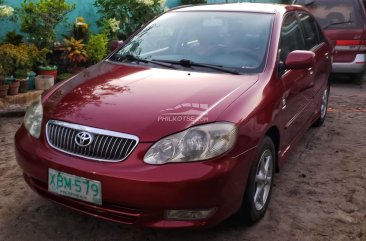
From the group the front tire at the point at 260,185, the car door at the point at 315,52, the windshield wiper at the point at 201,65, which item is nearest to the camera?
the front tire at the point at 260,185

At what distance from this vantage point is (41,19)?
20.7 ft

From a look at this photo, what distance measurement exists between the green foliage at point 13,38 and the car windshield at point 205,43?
285cm

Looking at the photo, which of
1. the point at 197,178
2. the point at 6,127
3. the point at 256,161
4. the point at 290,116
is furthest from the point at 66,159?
the point at 6,127

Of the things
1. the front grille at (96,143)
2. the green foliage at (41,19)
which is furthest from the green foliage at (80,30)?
the front grille at (96,143)

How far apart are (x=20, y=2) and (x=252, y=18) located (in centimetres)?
428

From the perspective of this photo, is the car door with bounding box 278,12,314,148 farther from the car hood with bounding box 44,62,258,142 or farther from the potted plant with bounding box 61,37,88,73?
the potted plant with bounding box 61,37,88,73

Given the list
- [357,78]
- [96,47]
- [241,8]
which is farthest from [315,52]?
[357,78]

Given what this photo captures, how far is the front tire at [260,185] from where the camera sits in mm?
2793

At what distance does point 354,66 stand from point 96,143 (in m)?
6.30

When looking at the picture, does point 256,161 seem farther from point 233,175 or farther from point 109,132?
point 109,132

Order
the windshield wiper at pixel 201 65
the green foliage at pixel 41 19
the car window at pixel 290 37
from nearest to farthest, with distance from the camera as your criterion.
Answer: the windshield wiper at pixel 201 65
the car window at pixel 290 37
the green foliage at pixel 41 19

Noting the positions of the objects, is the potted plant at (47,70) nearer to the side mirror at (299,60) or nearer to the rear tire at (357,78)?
the side mirror at (299,60)

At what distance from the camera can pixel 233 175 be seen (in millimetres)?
2510

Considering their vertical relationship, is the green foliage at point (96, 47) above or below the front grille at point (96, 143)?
below
